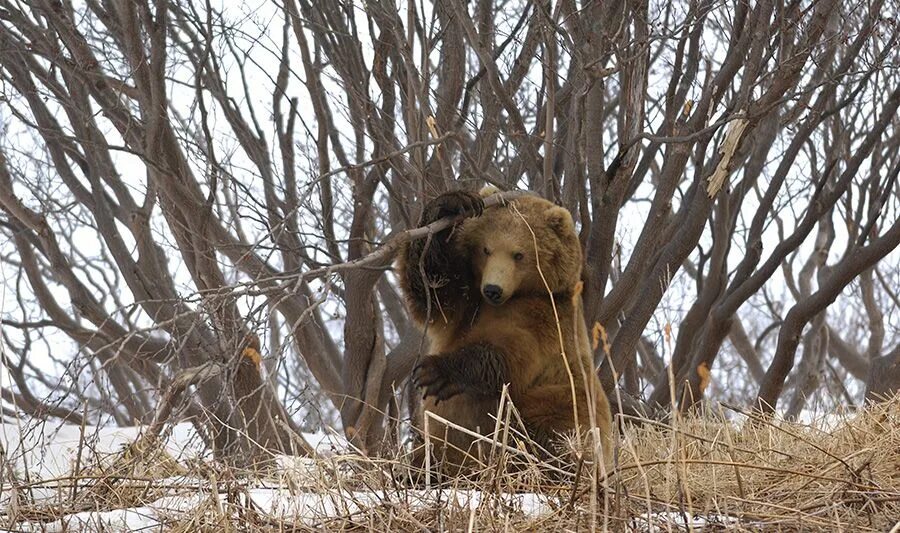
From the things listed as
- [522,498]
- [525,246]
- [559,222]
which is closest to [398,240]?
[525,246]

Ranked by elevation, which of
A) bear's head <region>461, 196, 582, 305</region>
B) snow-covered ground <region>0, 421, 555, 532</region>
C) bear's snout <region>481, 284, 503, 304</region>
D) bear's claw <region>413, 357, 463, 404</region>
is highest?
bear's head <region>461, 196, 582, 305</region>

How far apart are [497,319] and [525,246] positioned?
0.38m

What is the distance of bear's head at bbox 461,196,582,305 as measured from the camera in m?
5.22

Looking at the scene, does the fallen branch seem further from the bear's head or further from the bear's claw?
the bear's claw

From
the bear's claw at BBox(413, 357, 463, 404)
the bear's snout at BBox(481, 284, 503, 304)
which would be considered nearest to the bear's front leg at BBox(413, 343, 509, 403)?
the bear's claw at BBox(413, 357, 463, 404)

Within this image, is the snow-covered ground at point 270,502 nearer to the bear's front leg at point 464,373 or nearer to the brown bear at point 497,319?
the bear's front leg at point 464,373

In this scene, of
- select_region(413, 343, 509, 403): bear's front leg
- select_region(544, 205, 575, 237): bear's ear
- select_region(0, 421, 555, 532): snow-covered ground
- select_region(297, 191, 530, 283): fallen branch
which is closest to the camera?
select_region(0, 421, 555, 532): snow-covered ground

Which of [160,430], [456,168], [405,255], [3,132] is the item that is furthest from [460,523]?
[3,132]

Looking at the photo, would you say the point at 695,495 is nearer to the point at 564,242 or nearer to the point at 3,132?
the point at 564,242

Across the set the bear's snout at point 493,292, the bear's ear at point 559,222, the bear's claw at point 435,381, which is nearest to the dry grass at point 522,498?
the bear's claw at point 435,381

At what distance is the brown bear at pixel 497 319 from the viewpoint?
5004mm

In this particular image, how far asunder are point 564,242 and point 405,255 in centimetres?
80

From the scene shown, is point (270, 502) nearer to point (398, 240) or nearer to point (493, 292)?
point (398, 240)

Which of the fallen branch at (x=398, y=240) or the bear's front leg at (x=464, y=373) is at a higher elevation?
the fallen branch at (x=398, y=240)
